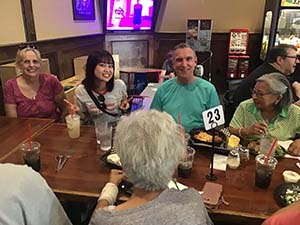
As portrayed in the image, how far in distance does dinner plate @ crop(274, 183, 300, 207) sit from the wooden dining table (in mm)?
22

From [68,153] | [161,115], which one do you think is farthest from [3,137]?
[161,115]

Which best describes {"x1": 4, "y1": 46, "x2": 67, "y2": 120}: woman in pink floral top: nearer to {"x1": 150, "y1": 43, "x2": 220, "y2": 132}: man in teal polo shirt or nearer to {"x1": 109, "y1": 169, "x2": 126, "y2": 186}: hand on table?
{"x1": 150, "y1": 43, "x2": 220, "y2": 132}: man in teal polo shirt

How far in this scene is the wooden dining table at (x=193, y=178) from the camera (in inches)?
45.0

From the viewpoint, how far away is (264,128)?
5.70 ft

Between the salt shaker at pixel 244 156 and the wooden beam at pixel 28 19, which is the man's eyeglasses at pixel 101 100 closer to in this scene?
the salt shaker at pixel 244 156

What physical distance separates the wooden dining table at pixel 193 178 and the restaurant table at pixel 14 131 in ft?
0.31

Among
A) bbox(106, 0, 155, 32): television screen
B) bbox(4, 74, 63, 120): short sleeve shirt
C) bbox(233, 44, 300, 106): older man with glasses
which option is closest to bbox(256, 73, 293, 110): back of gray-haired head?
bbox(233, 44, 300, 106): older man with glasses

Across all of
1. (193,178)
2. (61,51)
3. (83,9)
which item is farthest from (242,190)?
(83,9)

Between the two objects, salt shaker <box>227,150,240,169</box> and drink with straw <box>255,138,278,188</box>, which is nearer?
drink with straw <box>255,138,278,188</box>

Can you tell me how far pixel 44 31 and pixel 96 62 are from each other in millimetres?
1561

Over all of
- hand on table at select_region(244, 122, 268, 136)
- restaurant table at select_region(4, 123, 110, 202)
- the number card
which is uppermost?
the number card

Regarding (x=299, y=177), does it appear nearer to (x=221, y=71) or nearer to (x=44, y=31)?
(x=44, y=31)

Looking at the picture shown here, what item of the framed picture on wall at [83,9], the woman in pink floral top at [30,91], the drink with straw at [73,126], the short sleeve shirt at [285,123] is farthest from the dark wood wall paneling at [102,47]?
the short sleeve shirt at [285,123]

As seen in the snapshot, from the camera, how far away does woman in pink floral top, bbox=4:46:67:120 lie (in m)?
2.32
